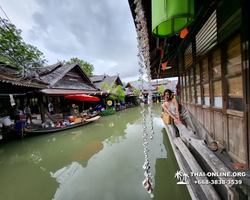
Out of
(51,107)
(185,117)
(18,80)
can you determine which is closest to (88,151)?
(185,117)

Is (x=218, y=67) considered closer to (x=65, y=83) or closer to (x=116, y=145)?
(x=116, y=145)

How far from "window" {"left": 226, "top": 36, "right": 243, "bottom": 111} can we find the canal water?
222 centimetres

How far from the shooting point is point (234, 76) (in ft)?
5.71

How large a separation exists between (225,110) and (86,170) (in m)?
3.87

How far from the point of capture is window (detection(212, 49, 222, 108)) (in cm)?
213

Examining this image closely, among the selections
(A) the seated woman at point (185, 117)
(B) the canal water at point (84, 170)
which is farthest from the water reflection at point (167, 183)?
(A) the seated woman at point (185, 117)

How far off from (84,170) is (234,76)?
4.28m

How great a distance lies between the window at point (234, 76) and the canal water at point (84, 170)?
87.4 inches

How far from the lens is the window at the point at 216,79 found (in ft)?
6.99

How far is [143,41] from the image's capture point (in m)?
1.62

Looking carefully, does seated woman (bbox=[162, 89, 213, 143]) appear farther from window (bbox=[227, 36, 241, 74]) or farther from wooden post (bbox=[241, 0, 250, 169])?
window (bbox=[227, 36, 241, 74])

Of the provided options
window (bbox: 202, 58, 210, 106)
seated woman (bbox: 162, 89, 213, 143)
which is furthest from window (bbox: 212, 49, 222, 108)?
seated woman (bbox: 162, 89, 213, 143)

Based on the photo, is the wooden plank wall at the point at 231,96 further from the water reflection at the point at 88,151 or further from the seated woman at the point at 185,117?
the water reflection at the point at 88,151

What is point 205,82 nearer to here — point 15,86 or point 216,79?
point 216,79
